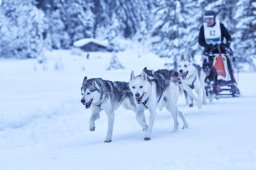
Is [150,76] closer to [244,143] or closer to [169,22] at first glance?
[244,143]

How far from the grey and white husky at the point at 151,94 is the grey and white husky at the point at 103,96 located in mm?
313

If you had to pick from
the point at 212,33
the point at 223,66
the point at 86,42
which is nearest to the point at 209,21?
the point at 212,33

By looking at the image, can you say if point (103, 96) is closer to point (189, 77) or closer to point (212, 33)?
point (189, 77)

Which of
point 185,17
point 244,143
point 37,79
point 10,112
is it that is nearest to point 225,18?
point 185,17

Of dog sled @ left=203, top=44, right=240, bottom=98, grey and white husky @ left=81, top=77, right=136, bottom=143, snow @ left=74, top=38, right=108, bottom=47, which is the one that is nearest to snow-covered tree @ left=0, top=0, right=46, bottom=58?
snow @ left=74, top=38, right=108, bottom=47

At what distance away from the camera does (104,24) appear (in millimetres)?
47000

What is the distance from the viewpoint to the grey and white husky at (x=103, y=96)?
18.9ft

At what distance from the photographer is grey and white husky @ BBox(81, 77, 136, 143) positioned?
575 cm

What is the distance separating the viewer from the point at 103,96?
19.3 ft

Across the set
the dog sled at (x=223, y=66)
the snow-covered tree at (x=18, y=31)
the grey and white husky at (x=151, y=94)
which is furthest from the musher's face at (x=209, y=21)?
the snow-covered tree at (x=18, y=31)

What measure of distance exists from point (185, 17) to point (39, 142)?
75.7 feet

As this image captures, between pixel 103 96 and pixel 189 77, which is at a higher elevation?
pixel 189 77

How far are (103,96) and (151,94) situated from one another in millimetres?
613

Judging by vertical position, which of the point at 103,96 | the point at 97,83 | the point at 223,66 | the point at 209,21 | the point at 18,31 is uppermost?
the point at 18,31
